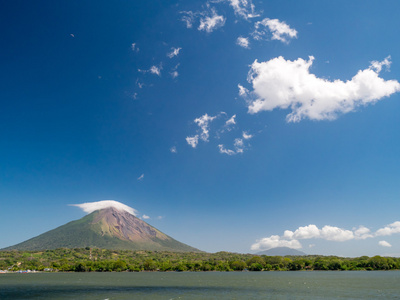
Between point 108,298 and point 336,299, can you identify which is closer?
point 336,299

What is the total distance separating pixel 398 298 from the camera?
2741 inches

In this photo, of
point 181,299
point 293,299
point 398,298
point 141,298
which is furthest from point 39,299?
point 398,298

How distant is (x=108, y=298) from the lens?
75.4m

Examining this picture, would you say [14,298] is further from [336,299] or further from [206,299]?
[336,299]

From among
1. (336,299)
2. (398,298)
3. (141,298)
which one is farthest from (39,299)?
(398,298)

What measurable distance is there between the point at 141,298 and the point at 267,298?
31377mm

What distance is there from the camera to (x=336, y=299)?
228ft

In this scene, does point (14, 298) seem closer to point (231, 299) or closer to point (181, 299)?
point (181, 299)

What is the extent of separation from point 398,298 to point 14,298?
91.9 m

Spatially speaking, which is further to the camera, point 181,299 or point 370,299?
point 181,299

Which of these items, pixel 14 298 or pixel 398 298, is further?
pixel 14 298

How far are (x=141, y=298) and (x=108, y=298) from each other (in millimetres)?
8137

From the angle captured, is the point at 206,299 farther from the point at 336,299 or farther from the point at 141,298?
the point at 336,299

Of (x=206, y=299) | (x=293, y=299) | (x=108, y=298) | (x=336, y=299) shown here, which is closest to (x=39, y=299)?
(x=108, y=298)
